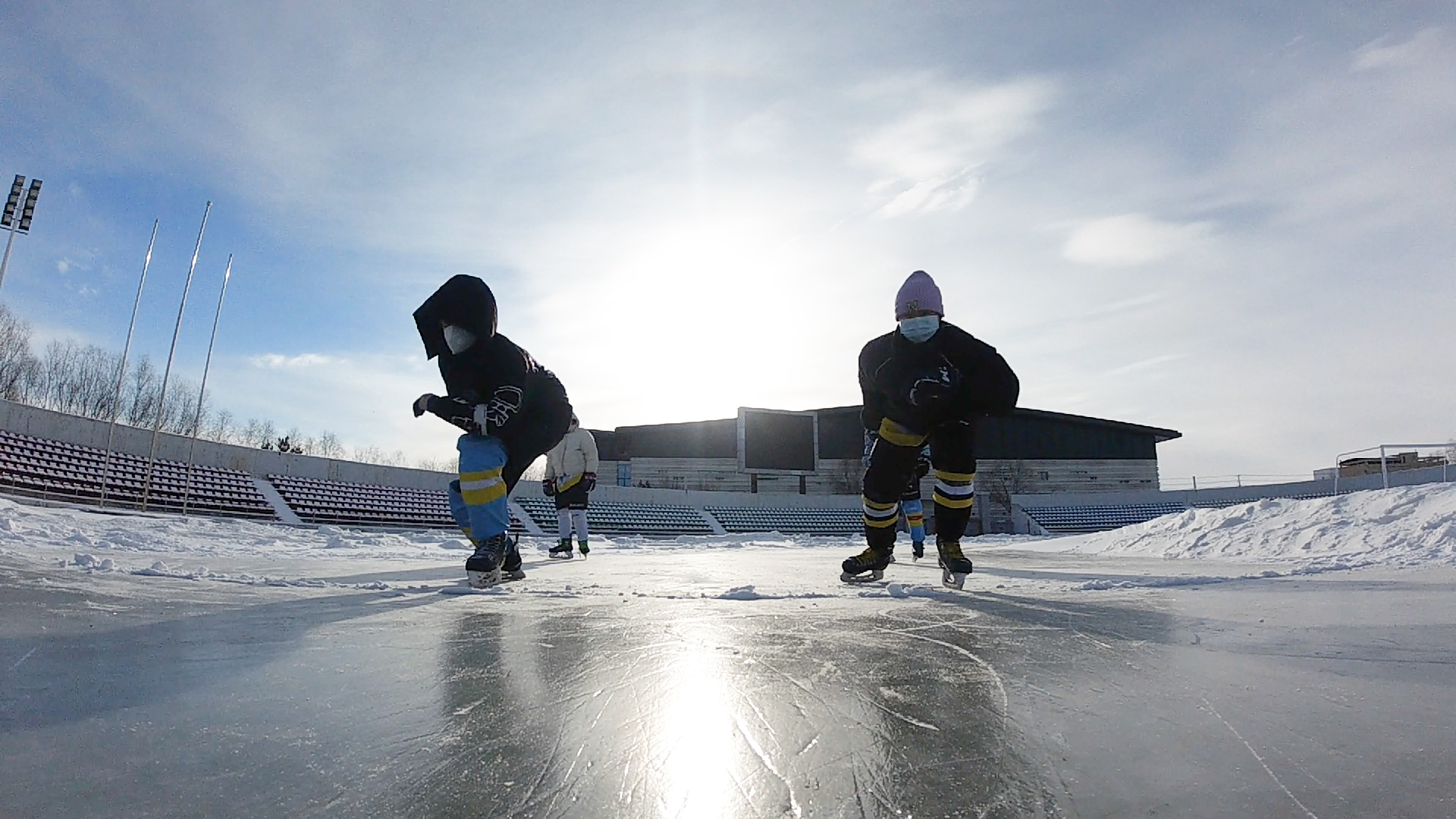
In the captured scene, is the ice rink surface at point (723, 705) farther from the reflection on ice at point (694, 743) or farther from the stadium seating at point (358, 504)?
the stadium seating at point (358, 504)

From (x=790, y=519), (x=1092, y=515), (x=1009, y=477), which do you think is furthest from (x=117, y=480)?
(x=1009, y=477)

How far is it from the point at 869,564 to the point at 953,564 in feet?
1.55

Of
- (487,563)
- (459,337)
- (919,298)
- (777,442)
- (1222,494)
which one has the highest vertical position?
(777,442)

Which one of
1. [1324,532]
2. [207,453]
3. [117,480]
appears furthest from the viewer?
[207,453]

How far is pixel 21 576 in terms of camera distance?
2930 mm

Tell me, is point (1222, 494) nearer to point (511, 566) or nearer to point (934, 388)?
point (934, 388)

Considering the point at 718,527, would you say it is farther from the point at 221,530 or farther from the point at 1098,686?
the point at 1098,686

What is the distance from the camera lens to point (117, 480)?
631 inches

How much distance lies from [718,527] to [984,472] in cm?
1866

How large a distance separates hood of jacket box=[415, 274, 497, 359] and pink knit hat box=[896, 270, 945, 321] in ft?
6.57

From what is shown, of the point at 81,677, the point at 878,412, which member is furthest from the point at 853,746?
the point at 878,412

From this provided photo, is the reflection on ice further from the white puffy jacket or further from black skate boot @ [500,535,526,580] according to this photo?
the white puffy jacket

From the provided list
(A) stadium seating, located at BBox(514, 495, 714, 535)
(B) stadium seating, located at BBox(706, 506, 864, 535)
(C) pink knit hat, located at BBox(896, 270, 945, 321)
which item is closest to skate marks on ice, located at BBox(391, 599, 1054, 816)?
(C) pink knit hat, located at BBox(896, 270, 945, 321)

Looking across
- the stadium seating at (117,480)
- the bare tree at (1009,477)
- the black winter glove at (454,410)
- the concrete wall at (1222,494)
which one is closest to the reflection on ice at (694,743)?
the black winter glove at (454,410)
